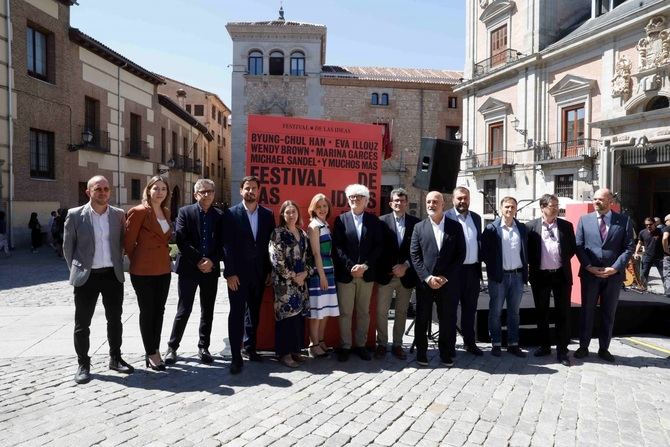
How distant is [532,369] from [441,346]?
36.1 inches

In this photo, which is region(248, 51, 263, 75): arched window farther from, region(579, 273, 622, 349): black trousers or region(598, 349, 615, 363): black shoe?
region(598, 349, 615, 363): black shoe

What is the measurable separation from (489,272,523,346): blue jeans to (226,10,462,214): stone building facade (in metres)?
26.6

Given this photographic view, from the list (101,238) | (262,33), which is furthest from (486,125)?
(101,238)

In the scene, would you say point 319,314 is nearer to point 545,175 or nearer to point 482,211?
point 545,175

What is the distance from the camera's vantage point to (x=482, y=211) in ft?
84.0

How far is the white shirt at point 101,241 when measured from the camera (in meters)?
4.36

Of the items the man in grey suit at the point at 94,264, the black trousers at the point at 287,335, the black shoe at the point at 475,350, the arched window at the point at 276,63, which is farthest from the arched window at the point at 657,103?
the arched window at the point at 276,63

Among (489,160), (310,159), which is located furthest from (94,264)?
(489,160)

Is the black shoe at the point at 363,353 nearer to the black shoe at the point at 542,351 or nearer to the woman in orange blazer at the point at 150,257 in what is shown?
the black shoe at the point at 542,351

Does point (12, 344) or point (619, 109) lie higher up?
point (619, 109)

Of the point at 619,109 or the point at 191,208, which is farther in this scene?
the point at 619,109

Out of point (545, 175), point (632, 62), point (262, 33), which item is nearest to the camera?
point (632, 62)

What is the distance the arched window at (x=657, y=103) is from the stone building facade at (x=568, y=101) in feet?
0.12

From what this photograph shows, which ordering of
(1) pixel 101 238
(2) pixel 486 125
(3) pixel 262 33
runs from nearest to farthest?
(1) pixel 101 238, (2) pixel 486 125, (3) pixel 262 33
